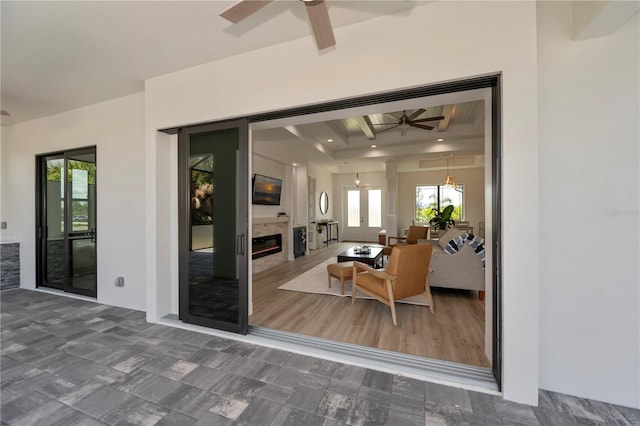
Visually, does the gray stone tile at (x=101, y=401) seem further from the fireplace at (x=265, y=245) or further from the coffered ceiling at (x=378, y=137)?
the coffered ceiling at (x=378, y=137)

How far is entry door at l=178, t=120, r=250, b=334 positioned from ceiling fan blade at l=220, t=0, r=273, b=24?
3.46ft

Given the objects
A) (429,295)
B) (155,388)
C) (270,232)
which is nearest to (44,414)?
(155,388)

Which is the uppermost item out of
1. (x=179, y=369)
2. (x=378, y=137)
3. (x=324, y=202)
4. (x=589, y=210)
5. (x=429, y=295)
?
(x=378, y=137)

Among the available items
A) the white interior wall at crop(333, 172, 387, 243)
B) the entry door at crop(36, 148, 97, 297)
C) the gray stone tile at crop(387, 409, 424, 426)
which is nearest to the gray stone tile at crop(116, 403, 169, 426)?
the gray stone tile at crop(387, 409, 424, 426)

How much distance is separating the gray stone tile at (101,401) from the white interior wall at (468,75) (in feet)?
8.57

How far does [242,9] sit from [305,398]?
2736mm

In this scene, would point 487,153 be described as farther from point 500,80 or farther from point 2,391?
point 2,391

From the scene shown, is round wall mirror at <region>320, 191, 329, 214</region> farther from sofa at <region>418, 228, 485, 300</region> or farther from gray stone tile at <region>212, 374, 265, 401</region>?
gray stone tile at <region>212, 374, 265, 401</region>

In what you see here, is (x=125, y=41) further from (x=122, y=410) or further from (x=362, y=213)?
(x=362, y=213)

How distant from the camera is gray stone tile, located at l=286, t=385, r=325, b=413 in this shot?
171 cm

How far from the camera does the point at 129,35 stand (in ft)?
7.62

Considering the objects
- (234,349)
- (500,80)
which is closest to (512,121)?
(500,80)

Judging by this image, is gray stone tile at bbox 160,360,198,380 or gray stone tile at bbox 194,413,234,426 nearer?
gray stone tile at bbox 194,413,234,426

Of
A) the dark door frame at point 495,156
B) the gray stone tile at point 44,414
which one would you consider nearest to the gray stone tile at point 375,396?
the dark door frame at point 495,156
